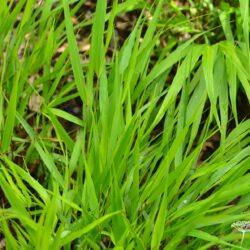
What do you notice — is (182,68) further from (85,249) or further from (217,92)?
(85,249)

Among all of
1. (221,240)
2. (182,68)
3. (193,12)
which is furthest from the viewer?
(193,12)

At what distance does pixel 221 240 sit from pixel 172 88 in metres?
0.38

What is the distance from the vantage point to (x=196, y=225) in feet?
3.85

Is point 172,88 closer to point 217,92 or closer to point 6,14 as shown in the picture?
point 217,92

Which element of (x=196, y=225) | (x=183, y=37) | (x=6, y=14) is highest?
(x=6, y=14)

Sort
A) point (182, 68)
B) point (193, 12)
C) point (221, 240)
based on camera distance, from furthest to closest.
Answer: point (193, 12)
point (182, 68)
point (221, 240)

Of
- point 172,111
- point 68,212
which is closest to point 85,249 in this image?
point 68,212

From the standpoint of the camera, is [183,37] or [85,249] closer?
[85,249]

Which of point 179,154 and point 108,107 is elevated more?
point 108,107

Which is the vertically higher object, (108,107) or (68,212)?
(108,107)

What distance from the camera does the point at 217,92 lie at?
1.41 metres

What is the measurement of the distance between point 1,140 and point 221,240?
57cm

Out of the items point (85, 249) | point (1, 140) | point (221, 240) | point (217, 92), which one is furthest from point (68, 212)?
point (217, 92)

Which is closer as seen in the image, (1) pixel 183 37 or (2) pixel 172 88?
(2) pixel 172 88
